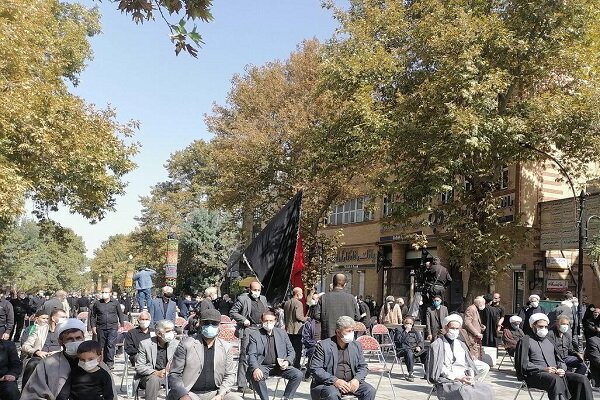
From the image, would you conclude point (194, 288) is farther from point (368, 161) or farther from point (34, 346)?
point (34, 346)

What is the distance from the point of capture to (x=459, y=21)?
1961cm

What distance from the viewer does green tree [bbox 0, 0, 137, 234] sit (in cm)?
1823

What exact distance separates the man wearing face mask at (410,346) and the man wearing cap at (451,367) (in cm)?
457

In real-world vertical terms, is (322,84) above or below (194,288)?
above

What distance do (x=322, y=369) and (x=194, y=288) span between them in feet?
151

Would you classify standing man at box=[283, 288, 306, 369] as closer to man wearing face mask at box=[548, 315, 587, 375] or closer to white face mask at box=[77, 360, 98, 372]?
man wearing face mask at box=[548, 315, 587, 375]

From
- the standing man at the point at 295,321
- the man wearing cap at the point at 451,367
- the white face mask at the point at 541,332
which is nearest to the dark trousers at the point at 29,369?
the standing man at the point at 295,321

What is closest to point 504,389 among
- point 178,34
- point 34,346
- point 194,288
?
point 34,346

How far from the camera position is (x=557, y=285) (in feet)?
90.2

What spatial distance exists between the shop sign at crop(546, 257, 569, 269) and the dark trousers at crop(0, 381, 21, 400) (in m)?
24.1

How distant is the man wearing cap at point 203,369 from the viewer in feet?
24.3

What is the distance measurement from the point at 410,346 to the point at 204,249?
132ft

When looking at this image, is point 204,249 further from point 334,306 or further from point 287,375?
point 287,375

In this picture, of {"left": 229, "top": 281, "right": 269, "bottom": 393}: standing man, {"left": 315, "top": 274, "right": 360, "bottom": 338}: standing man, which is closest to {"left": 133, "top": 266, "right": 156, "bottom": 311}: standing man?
{"left": 229, "top": 281, "right": 269, "bottom": 393}: standing man
